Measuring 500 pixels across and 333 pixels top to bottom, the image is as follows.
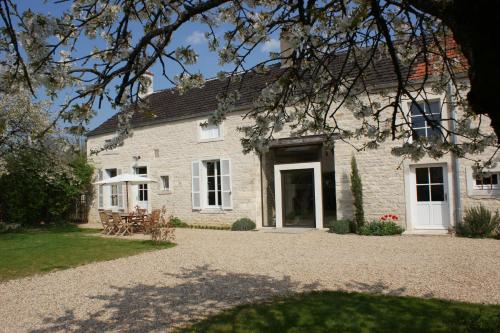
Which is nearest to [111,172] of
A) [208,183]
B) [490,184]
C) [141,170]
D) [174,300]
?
[141,170]

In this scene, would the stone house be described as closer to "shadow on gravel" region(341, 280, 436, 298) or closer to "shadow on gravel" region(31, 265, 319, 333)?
"shadow on gravel" region(31, 265, 319, 333)

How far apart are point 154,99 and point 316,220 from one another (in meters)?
10.1

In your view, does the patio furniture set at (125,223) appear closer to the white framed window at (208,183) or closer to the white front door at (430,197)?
the white framed window at (208,183)

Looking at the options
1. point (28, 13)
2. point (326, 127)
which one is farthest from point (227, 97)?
point (28, 13)

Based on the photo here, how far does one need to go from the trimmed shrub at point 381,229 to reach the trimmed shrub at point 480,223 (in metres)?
1.59

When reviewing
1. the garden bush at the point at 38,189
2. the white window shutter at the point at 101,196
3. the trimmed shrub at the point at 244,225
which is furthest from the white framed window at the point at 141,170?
the trimmed shrub at the point at 244,225

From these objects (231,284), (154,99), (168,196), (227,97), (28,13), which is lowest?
(231,284)

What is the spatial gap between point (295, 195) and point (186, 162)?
4576mm

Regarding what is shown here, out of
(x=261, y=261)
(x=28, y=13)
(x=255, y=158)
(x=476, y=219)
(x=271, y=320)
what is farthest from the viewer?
(x=255, y=158)

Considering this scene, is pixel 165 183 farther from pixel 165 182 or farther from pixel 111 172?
pixel 111 172

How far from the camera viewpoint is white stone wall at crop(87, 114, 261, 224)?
14.2 meters

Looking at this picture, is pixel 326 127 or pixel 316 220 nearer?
pixel 326 127

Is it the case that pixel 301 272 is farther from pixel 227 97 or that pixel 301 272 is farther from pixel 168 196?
pixel 168 196

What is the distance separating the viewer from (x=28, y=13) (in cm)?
266
